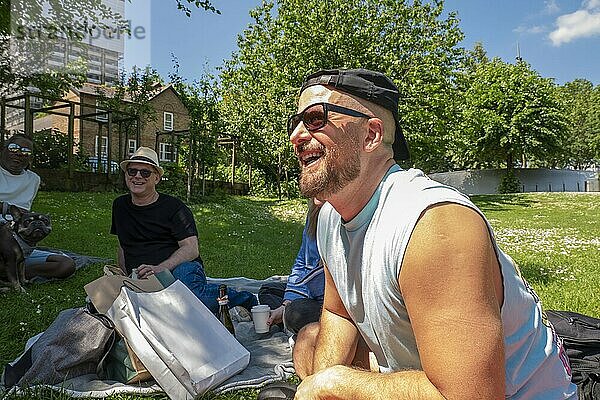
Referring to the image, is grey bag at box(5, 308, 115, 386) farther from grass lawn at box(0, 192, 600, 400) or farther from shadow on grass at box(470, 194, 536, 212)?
shadow on grass at box(470, 194, 536, 212)

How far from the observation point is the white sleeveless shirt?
1.46 meters

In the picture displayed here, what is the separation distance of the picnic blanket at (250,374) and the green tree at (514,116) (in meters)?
30.8

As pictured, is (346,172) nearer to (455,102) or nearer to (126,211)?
(126,211)

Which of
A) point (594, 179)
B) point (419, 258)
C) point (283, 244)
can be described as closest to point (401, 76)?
point (283, 244)

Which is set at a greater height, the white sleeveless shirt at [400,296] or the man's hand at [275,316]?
the white sleeveless shirt at [400,296]

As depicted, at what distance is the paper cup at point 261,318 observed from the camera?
4566mm

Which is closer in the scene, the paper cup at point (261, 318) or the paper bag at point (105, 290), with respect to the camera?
the paper bag at point (105, 290)

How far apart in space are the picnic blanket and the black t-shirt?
3.36 ft

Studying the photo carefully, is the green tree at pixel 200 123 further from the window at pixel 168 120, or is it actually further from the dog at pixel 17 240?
the window at pixel 168 120

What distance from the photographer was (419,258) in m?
1.34

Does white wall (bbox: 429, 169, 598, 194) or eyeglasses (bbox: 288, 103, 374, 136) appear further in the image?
white wall (bbox: 429, 169, 598, 194)

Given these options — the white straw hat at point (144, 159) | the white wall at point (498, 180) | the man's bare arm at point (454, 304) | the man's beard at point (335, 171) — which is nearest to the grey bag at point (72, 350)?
the white straw hat at point (144, 159)

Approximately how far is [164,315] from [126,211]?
196 centimetres

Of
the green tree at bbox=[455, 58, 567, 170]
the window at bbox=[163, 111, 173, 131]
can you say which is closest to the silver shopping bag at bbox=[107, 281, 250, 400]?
the green tree at bbox=[455, 58, 567, 170]
